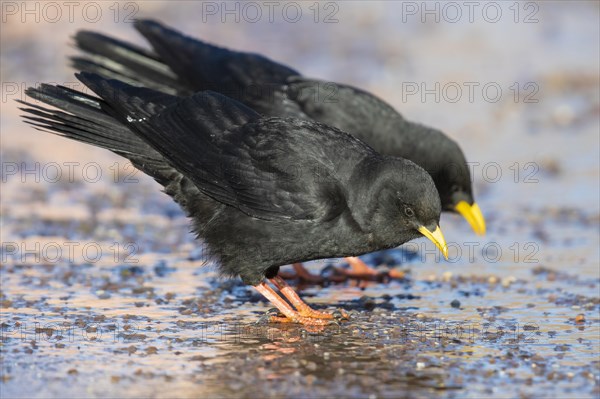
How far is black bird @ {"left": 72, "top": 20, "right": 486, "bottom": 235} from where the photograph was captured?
Answer: 9148 millimetres

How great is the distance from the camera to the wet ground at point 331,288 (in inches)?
224

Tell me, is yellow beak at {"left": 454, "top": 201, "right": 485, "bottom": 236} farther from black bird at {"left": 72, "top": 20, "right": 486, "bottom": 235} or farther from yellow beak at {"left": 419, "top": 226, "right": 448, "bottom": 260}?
yellow beak at {"left": 419, "top": 226, "right": 448, "bottom": 260}

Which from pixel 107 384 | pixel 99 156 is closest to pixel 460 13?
pixel 99 156

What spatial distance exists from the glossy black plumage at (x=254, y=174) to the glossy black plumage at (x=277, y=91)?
1692mm

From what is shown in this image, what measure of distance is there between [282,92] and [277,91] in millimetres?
46

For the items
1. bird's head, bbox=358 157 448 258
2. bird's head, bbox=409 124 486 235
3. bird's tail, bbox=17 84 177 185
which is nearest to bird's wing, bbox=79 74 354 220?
bird's tail, bbox=17 84 177 185

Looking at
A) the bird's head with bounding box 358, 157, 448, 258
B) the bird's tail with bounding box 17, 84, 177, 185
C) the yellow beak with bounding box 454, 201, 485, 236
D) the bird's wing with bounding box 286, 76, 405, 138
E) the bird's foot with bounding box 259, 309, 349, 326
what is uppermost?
the bird's wing with bounding box 286, 76, 405, 138

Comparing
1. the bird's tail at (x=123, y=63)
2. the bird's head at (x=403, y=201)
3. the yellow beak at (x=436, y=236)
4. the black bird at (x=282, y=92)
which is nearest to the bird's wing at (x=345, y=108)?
the black bird at (x=282, y=92)

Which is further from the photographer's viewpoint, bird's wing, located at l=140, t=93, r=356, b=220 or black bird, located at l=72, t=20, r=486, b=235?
black bird, located at l=72, t=20, r=486, b=235

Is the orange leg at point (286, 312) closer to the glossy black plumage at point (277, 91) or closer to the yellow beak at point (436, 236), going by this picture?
the yellow beak at point (436, 236)

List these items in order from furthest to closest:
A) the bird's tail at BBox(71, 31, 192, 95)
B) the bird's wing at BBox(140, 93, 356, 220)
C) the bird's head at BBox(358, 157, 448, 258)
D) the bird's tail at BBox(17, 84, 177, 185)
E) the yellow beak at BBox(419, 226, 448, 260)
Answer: the bird's tail at BBox(71, 31, 192, 95), the bird's tail at BBox(17, 84, 177, 185), the bird's wing at BBox(140, 93, 356, 220), the yellow beak at BBox(419, 226, 448, 260), the bird's head at BBox(358, 157, 448, 258)

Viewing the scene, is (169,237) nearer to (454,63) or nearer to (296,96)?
(296,96)

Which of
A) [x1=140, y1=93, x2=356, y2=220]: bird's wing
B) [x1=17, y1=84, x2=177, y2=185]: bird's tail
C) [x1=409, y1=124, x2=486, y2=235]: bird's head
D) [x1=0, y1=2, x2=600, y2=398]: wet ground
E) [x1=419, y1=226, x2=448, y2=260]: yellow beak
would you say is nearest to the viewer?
[x1=0, y1=2, x2=600, y2=398]: wet ground

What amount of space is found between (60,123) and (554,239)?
4.51 metres
